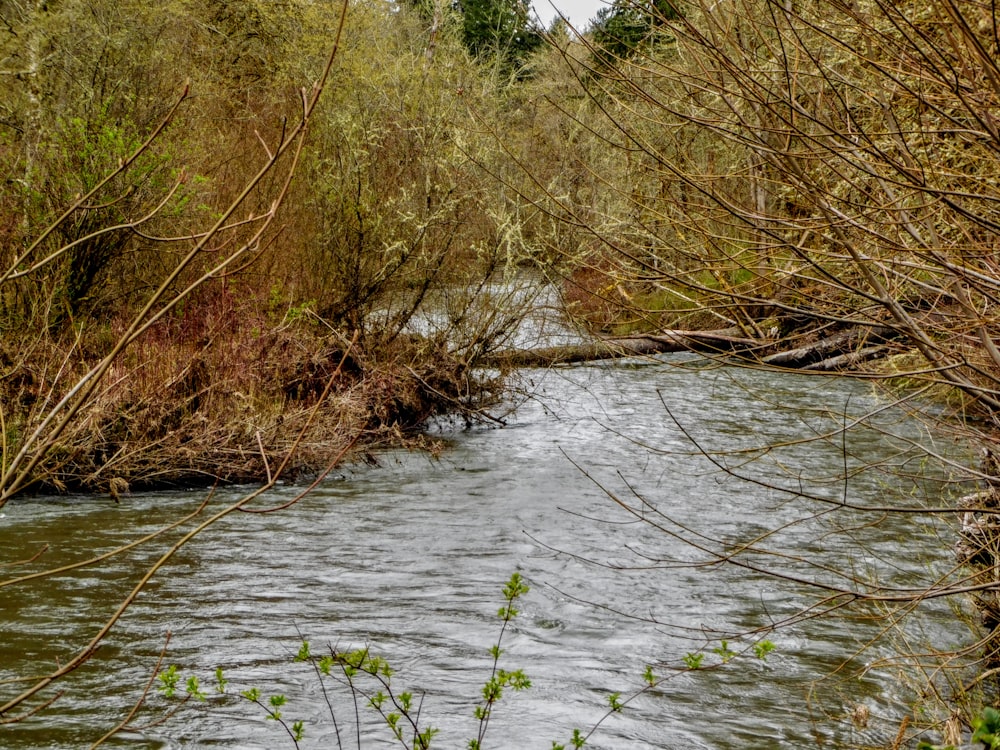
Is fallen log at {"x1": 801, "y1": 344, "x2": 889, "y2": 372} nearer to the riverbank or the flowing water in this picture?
the flowing water

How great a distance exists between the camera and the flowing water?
19.1 ft

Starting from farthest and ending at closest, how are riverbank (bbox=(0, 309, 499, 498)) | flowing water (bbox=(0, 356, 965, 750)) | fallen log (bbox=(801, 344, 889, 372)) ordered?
1. riverbank (bbox=(0, 309, 499, 498))
2. flowing water (bbox=(0, 356, 965, 750))
3. fallen log (bbox=(801, 344, 889, 372))

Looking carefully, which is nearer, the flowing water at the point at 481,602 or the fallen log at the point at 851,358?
the fallen log at the point at 851,358

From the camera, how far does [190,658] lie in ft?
21.2

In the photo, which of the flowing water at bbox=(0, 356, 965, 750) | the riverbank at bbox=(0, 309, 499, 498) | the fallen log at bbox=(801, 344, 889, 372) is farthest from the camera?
the riverbank at bbox=(0, 309, 499, 498)

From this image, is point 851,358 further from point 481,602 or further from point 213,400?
point 213,400

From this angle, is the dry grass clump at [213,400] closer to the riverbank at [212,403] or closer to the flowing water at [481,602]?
the riverbank at [212,403]

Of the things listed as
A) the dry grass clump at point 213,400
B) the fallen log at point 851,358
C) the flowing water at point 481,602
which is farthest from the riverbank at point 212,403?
the fallen log at point 851,358

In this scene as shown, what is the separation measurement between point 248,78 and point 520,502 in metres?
14.9

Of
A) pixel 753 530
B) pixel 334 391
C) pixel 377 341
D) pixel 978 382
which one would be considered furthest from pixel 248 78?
pixel 978 382

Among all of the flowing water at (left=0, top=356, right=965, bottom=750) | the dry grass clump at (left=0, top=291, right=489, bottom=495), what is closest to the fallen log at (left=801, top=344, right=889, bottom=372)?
the flowing water at (left=0, top=356, right=965, bottom=750)

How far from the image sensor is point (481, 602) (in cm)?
764

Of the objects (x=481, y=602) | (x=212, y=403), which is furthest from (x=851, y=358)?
(x=212, y=403)

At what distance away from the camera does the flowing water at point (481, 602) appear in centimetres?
583
